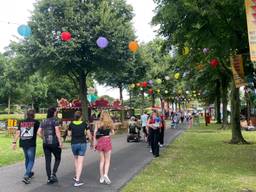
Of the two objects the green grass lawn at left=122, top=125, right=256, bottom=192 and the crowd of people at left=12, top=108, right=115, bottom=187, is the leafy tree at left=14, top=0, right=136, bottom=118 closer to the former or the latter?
the green grass lawn at left=122, top=125, right=256, bottom=192

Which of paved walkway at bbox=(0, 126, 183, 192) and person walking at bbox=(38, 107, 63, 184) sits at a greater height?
person walking at bbox=(38, 107, 63, 184)

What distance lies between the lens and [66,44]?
29.5 metres

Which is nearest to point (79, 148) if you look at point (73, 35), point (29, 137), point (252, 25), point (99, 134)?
point (99, 134)

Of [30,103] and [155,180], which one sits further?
[30,103]

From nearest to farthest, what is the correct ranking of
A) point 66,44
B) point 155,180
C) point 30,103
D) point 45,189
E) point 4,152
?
point 45,189 < point 155,180 < point 4,152 < point 66,44 < point 30,103

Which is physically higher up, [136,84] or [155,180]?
[136,84]

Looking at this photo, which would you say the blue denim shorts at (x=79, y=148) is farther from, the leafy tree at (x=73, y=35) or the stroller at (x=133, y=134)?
the leafy tree at (x=73, y=35)

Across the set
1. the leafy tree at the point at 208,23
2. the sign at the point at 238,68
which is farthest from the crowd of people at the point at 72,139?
the sign at the point at 238,68

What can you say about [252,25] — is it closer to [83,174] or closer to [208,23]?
[208,23]

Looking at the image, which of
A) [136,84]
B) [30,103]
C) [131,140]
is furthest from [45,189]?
[30,103]

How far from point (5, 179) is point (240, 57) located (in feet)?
29.8

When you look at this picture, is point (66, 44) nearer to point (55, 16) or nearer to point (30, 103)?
point (55, 16)

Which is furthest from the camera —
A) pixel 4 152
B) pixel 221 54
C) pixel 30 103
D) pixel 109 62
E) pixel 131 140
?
pixel 30 103

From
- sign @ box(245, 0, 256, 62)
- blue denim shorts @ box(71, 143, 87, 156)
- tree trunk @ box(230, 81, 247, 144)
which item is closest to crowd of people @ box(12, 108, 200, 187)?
blue denim shorts @ box(71, 143, 87, 156)
